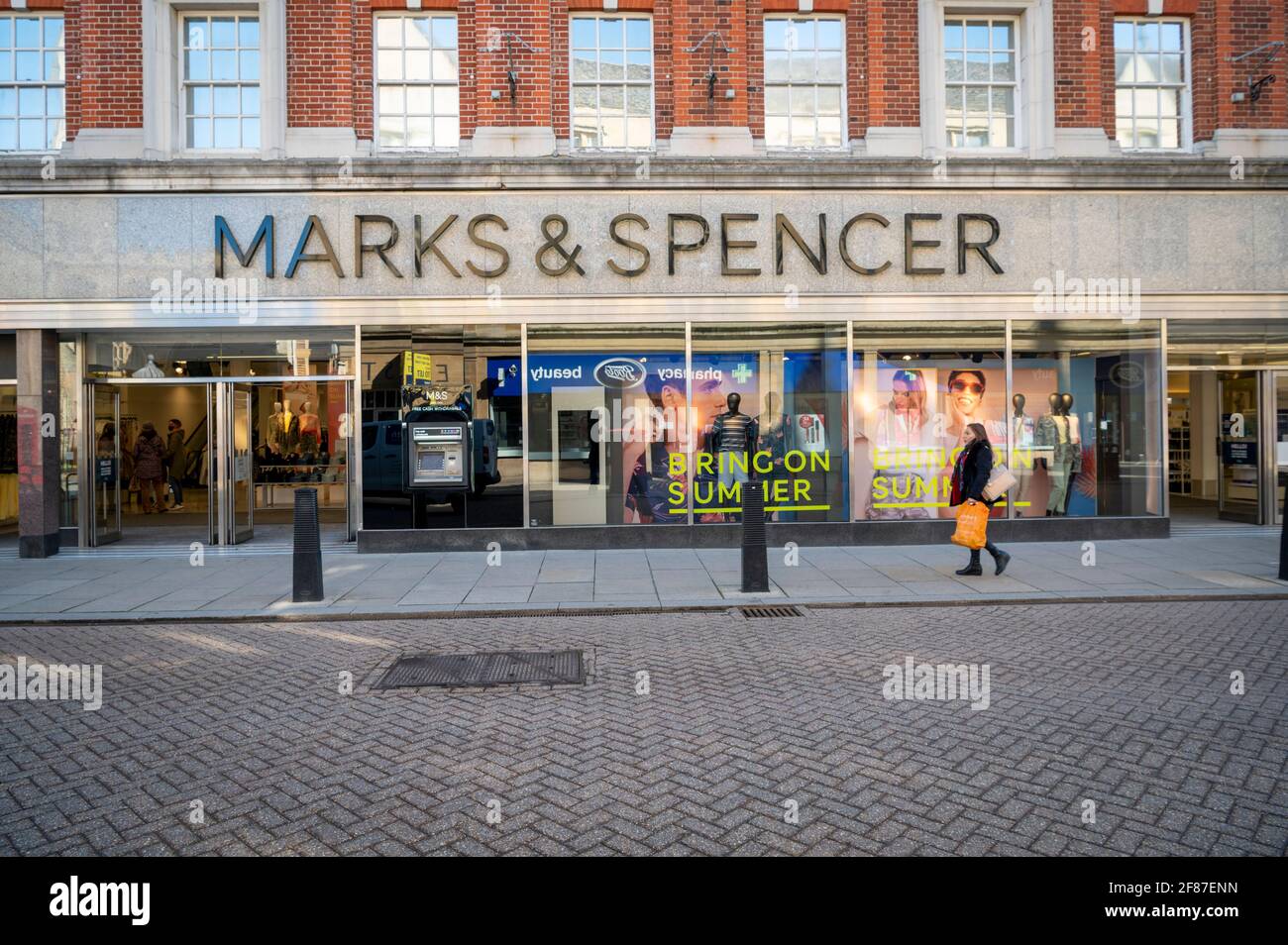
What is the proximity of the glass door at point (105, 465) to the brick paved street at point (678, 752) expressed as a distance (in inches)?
292

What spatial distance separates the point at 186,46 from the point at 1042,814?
15.9m

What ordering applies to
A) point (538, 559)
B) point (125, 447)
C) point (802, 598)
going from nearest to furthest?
point (802, 598)
point (538, 559)
point (125, 447)

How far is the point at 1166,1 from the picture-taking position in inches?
555

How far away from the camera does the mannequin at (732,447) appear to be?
13.9m

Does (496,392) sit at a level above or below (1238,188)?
below

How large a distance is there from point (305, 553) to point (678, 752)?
6.22 meters

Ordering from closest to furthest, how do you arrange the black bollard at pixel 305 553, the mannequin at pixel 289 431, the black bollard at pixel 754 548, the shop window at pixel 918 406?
the black bollard at pixel 305 553
the black bollard at pixel 754 548
the shop window at pixel 918 406
the mannequin at pixel 289 431

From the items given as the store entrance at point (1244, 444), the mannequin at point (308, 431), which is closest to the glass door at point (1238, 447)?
the store entrance at point (1244, 444)

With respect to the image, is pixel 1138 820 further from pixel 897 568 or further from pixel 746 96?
pixel 746 96

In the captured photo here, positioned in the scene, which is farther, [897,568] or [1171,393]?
[1171,393]

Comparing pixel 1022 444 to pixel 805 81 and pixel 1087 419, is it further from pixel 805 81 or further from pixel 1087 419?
pixel 805 81

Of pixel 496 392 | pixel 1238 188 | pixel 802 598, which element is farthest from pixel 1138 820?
pixel 1238 188

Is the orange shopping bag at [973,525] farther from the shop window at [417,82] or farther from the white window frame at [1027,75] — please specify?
the shop window at [417,82]

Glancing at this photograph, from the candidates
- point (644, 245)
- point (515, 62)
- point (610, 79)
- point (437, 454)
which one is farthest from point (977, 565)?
point (515, 62)
